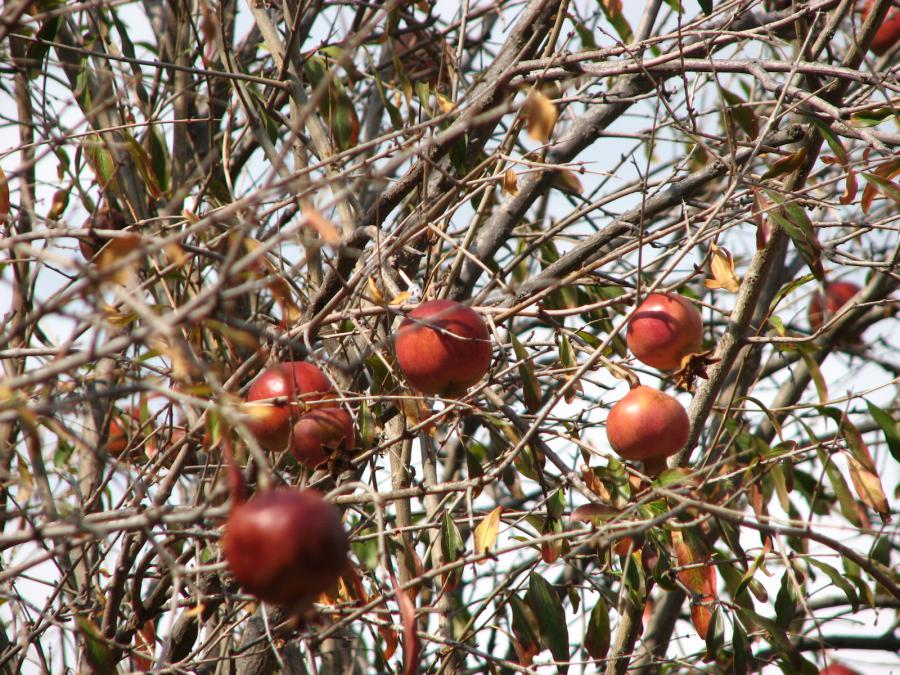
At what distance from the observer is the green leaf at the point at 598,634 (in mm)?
2045

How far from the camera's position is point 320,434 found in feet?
5.54

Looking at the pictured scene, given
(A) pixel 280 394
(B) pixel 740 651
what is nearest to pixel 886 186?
(B) pixel 740 651

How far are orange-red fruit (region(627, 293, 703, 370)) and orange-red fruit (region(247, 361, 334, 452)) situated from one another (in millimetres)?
657

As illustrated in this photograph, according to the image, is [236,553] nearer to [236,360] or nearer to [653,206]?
[236,360]

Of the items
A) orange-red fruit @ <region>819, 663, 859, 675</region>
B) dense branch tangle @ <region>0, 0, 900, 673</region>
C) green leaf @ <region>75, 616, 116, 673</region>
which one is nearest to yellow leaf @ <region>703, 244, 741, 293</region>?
dense branch tangle @ <region>0, 0, 900, 673</region>

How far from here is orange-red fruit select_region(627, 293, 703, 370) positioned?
1926 millimetres

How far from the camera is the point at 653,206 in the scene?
Result: 8.25 feet

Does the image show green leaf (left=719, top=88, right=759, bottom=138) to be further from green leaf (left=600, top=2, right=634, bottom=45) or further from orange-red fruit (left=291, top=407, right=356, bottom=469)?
orange-red fruit (left=291, top=407, right=356, bottom=469)

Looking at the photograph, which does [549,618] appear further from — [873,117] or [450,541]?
[873,117]

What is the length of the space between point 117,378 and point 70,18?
1.18 meters

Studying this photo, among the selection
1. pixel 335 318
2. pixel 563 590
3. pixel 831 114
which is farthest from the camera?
pixel 563 590

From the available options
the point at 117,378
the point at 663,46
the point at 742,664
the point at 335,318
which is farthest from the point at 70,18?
the point at 742,664

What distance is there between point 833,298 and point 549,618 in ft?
9.16

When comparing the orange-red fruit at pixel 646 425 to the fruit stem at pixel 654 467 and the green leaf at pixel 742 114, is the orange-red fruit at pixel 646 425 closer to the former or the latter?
the fruit stem at pixel 654 467
